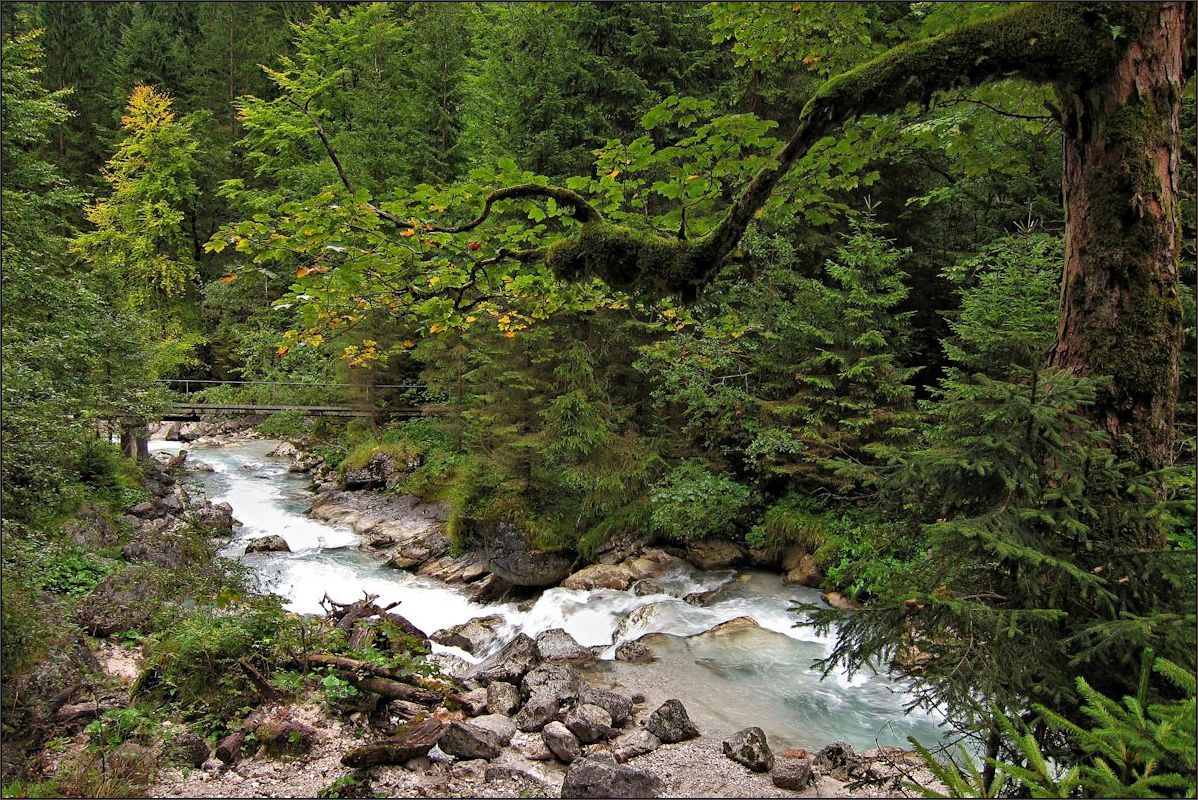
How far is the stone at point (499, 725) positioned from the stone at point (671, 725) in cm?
133

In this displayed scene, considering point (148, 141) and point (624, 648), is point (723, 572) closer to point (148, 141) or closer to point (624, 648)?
point (624, 648)

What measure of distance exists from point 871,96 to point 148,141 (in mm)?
28433


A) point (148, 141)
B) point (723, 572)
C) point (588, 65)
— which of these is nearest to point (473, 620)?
point (723, 572)

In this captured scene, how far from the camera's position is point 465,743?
16.6 ft

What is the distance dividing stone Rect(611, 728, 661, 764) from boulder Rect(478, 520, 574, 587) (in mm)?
4948

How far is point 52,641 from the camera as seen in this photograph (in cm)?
434

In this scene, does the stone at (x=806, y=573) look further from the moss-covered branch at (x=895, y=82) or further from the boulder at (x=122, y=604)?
the boulder at (x=122, y=604)

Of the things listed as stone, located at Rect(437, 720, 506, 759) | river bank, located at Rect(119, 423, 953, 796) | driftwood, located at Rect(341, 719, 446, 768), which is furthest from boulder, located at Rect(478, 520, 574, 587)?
driftwood, located at Rect(341, 719, 446, 768)

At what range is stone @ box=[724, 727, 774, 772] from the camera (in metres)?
5.30

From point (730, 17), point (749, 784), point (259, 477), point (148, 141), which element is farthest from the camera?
point (148, 141)

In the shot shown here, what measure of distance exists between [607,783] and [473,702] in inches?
79.7

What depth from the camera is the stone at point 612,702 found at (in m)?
6.10

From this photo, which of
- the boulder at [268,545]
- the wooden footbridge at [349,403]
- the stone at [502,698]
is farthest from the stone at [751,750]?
the wooden footbridge at [349,403]

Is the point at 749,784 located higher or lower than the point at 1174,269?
lower
